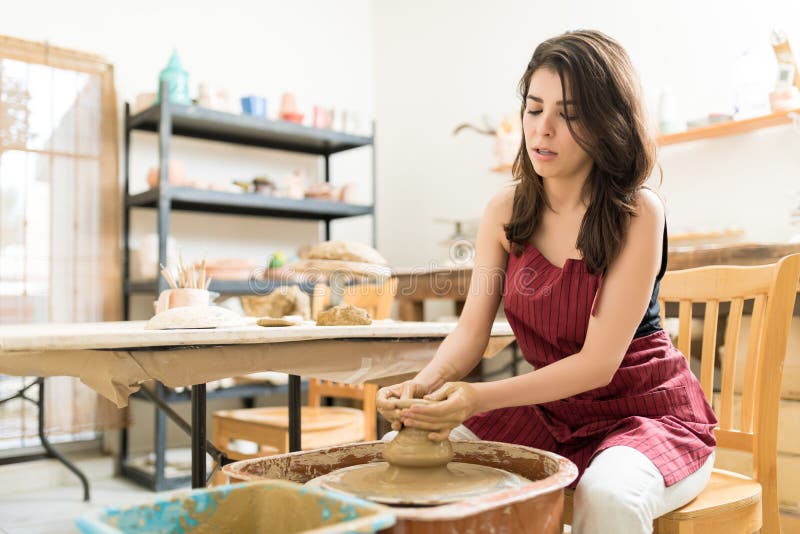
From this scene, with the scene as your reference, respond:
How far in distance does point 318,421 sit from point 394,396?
5.23 ft

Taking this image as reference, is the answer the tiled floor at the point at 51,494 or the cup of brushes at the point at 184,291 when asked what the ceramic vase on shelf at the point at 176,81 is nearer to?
the tiled floor at the point at 51,494

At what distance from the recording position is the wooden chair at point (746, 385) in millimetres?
1203

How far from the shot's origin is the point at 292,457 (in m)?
1.03

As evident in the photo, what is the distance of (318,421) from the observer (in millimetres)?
2668

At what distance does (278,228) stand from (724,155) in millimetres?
2730

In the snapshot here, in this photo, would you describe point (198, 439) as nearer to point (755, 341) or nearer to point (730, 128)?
point (755, 341)

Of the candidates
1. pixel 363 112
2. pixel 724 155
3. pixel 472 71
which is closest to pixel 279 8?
pixel 363 112

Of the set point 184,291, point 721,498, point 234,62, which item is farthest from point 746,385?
point 234,62

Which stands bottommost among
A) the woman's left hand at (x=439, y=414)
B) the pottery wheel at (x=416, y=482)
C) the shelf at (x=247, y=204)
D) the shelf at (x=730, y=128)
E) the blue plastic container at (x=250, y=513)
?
the pottery wheel at (x=416, y=482)

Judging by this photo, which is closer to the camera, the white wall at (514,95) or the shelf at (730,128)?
the shelf at (730,128)

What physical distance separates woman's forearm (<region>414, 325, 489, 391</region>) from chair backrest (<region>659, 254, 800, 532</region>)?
55 cm

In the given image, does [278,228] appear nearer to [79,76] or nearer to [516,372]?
[79,76]

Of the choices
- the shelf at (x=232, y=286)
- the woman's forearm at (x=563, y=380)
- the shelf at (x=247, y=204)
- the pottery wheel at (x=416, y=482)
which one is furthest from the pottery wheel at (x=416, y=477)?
the shelf at (x=247, y=204)

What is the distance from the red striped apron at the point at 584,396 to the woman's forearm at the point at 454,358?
94 millimetres
